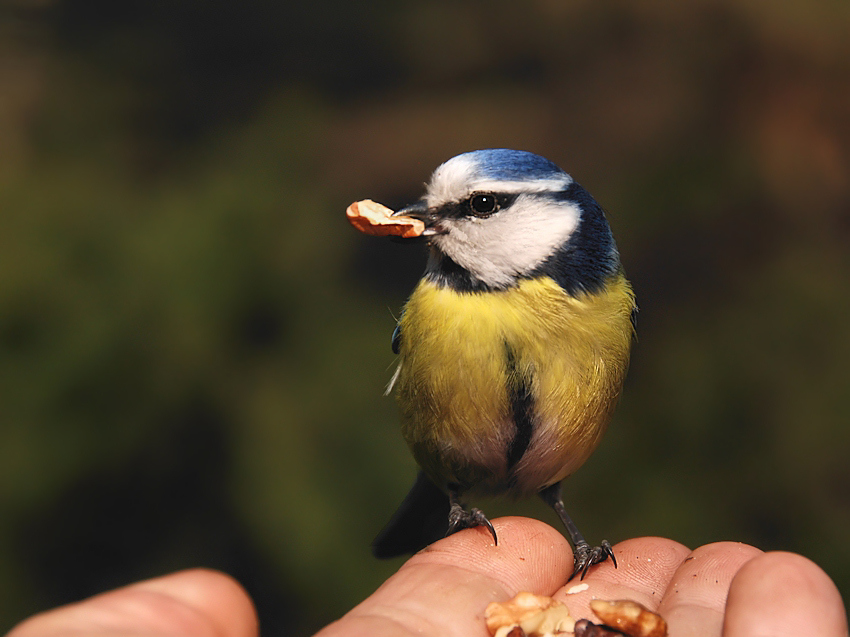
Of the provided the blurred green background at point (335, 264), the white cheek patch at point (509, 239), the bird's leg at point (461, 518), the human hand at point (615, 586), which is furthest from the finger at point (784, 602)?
the blurred green background at point (335, 264)

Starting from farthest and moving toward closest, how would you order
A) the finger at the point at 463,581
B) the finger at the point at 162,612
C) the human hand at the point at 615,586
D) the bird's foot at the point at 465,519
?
the bird's foot at the point at 465,519
the finger at the point at 463,581
the human hand at the point at 615,586
the finger at the point at 162,612

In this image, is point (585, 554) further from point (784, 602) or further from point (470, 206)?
point (470, 206)

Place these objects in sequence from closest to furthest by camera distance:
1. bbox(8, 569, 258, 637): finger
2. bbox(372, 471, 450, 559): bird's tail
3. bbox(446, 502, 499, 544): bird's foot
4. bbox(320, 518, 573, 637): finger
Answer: bbox(8, 569, 258, 637): finger, bbox(320, 518, 573, 637): finger, bbox(446, 502, 499, 544): bird's foot, bbox(372, 471, 450, 559): bird's tail

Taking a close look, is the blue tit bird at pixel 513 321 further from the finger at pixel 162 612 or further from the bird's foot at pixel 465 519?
the finger at pixel 162 612

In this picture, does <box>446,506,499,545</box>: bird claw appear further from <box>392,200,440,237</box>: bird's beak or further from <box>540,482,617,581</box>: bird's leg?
<box>392,200,440,237</box>: bird's beak

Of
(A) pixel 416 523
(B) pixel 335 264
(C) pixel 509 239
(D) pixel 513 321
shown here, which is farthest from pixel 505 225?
(B) pixel 335 264

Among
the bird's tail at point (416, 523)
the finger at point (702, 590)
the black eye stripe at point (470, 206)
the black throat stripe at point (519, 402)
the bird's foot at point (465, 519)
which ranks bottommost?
the bird's tail at point (416, 523)

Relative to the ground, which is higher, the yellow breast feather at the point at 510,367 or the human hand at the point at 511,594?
the yellow breast feather at the point at 510,367

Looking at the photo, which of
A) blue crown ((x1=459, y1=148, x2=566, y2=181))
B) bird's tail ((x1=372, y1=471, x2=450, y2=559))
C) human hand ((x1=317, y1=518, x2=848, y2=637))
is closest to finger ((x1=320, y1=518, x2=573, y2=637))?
human hand ((x1=317, y1=518, x2=848, y2=637))

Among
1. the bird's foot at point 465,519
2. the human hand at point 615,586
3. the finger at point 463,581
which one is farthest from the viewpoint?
the bird's foot at point 465,519
